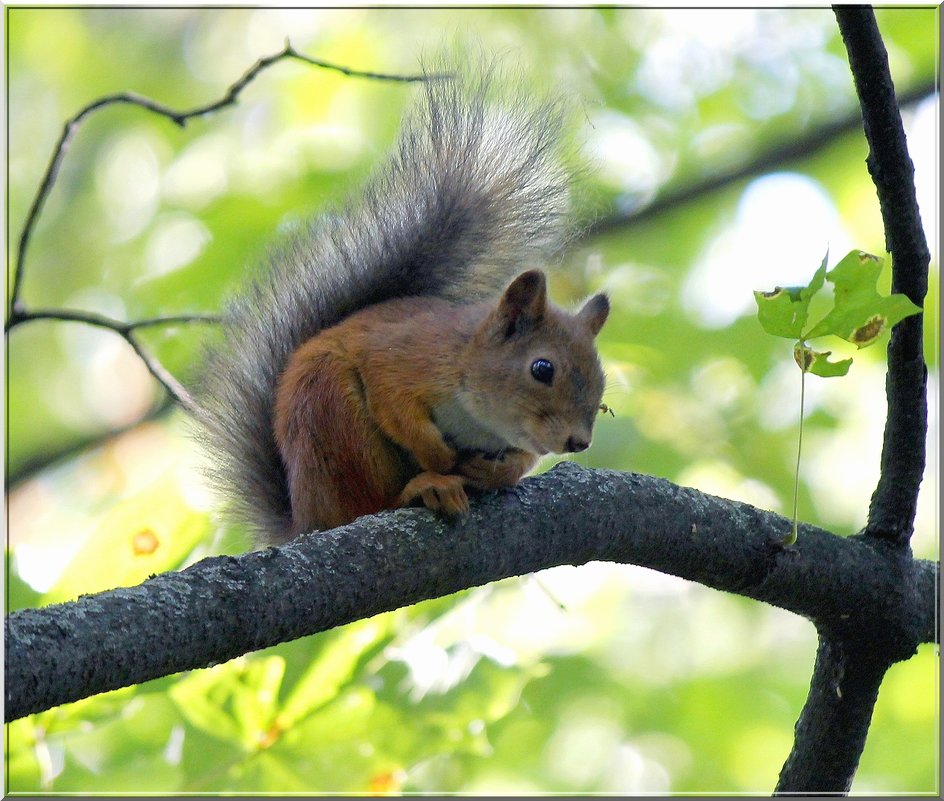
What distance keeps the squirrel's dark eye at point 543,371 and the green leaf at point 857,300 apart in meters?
0.87

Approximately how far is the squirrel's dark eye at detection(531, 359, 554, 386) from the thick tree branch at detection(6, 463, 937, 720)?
13.8 inches

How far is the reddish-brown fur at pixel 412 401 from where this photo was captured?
2.40m

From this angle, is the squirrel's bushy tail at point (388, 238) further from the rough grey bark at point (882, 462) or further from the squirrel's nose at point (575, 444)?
the rough grey bark at point (882, 462)

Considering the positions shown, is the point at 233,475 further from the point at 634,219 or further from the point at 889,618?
the point at 634,219

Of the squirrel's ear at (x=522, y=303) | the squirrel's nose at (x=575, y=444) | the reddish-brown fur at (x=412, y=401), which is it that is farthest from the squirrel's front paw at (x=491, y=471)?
the squirrel's ear at (x=522, y=303)

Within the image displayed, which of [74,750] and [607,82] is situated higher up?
[607,82]

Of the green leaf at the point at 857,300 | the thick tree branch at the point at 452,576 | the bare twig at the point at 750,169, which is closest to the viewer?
the thick tree branch at the point at 452,576

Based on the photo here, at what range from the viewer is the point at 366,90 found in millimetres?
5086

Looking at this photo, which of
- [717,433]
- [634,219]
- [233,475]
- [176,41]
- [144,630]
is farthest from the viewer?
[176,41]

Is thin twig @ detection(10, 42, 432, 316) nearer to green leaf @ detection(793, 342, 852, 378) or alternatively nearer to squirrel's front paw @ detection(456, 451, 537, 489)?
squirrel's front paw @ detection(456, 451, 537, 489)

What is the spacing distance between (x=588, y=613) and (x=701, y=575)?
1992mm

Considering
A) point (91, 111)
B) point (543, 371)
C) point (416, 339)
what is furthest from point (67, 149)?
point (543, 371)

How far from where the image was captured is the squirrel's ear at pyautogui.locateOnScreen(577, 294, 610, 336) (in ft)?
9.37

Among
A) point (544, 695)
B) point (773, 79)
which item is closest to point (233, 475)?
point (544, 695)
